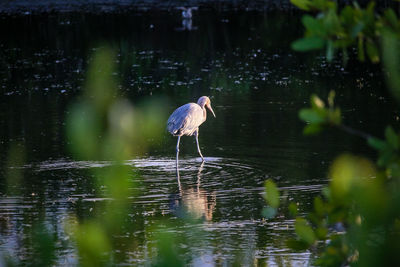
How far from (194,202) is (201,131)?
3814 mm

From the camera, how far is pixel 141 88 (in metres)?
14.6

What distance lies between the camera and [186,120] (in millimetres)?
9539

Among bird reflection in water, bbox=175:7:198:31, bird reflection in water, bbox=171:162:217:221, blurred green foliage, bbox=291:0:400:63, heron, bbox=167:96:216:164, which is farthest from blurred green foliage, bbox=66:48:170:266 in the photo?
bird reflection in water, bbox=175:7:198:31

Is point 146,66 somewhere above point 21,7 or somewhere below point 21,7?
below

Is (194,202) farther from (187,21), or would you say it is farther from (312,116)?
(187,21)

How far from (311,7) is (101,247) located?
36.6 inches

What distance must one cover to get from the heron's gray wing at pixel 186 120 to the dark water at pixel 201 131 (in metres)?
0.35

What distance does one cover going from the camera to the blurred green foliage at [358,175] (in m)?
1.57

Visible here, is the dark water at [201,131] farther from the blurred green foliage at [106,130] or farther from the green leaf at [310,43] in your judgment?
the green leaf at [310,43]

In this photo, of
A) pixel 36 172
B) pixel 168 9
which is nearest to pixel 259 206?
pixel 36 172

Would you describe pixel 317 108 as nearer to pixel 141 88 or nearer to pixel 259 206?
pixel 259 206

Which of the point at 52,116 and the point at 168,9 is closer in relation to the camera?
the point at 52,116

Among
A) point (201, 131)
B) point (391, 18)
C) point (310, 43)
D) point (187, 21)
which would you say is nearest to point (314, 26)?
point (310, 43)

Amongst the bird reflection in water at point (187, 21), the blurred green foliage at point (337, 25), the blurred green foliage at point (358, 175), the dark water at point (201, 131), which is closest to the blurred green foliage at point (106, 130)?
the dark water at point (201, 131)
